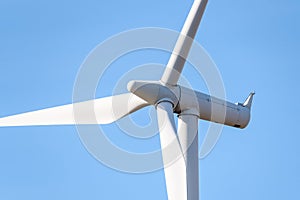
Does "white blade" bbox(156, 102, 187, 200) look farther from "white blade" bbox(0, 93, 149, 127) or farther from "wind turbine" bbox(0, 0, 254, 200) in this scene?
"white blade" bbox(0, 93, 149, 127)

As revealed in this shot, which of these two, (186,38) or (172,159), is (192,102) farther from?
(172,159)

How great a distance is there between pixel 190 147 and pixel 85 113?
13.3ft

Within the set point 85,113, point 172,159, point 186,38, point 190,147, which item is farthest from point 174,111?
point 85,113

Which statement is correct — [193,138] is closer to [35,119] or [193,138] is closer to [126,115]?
[126,115]

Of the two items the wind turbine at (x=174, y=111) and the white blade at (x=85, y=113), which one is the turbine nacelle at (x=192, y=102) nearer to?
the wind turbine at (x=174, y=111)

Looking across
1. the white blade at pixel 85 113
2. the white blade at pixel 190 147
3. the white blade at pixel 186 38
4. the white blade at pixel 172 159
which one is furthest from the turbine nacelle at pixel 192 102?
the white blade at pixel 172 159

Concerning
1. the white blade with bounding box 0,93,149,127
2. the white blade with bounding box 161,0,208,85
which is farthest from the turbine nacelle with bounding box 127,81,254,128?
the white blade with bounding box 0,93,149,127

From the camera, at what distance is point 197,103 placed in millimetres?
34719

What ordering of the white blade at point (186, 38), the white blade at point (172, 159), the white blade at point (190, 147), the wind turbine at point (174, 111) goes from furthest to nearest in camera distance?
the white blade at point (186, 38), the wind turbine at point (174, 111), the white blade at point (190, 147), the white blade at point (172, 159)

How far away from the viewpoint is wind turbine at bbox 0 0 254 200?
3253 cm

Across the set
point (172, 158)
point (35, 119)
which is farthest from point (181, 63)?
point (35, 119)

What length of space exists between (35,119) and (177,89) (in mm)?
5340

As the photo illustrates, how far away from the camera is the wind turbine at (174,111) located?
3253 centimetres

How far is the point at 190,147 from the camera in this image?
33.8 m
